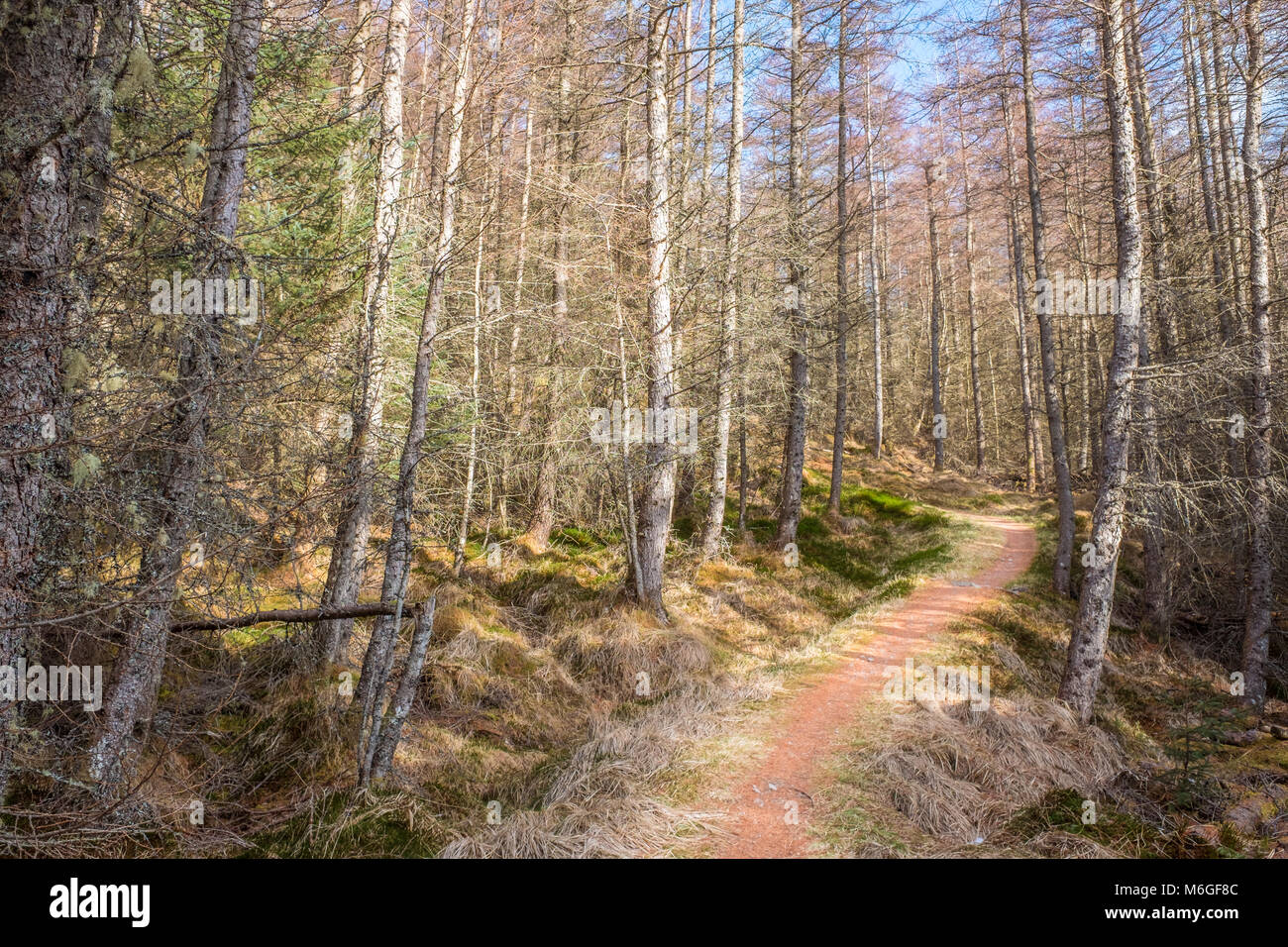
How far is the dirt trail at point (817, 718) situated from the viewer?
449 cm

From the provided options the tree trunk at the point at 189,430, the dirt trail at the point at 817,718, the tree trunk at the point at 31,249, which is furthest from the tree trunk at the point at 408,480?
the dirt trail at the point at 817,718

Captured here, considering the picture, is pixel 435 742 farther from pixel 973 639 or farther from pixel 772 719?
pixel 973 639

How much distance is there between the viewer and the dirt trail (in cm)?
449

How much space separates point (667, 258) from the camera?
894 centimetres

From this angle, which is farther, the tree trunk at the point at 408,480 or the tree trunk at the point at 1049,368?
the tree trunk at the point at 1049,368

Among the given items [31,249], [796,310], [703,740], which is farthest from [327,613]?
[796,310]

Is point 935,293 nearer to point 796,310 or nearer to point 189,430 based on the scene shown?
point 796,310

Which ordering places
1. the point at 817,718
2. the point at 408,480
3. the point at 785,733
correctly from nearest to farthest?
1. the point at 408,480
2. the point at 785,733
3. the point at 817,718

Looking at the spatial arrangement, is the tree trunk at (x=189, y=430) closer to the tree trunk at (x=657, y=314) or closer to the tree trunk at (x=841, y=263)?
the tree trunk at (x=657, y=314)

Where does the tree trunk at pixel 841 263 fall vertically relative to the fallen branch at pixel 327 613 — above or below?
above

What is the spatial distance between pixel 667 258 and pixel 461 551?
5663mm

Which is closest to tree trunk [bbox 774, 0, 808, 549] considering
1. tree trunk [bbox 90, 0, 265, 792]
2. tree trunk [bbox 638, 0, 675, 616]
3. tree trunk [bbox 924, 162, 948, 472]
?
tree trunk [bbox 638, 0, 675, 616]

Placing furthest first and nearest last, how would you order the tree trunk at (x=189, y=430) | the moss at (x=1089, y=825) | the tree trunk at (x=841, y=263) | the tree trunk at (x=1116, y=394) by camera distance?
the tree trunk at (x=841, y=263), the tree trunk at (x=1116, y=394), the moss at (x=1089, y=825), the tree trunk at (x=189, y=430)

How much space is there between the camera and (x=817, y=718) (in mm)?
6527
